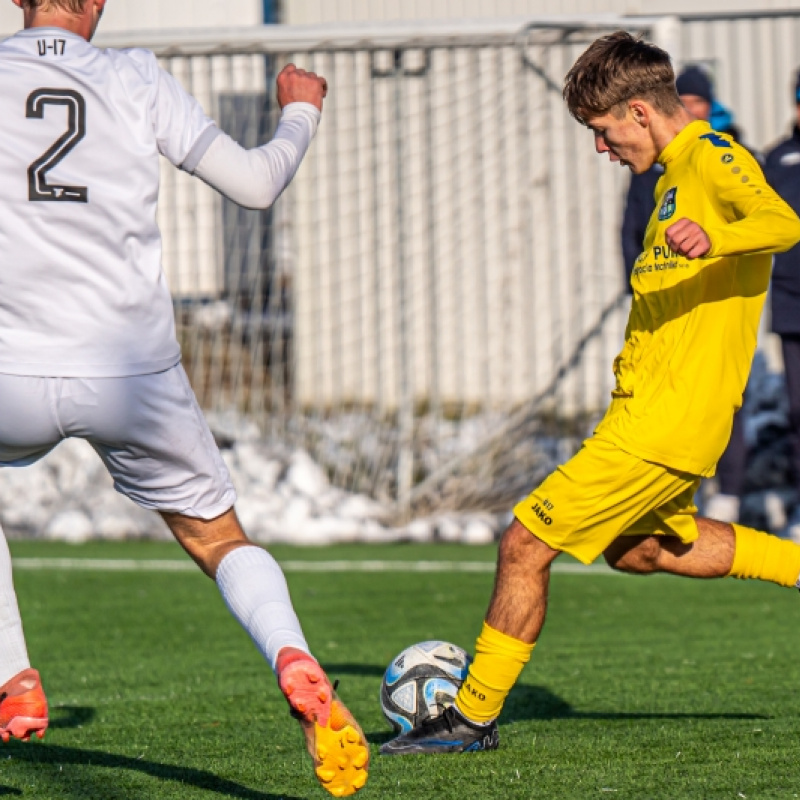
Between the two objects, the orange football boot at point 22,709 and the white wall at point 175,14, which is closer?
the orange football boot at point 22,709

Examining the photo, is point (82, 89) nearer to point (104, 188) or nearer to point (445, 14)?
point (104, 188)

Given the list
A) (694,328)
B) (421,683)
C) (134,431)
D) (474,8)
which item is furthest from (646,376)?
(474,8)

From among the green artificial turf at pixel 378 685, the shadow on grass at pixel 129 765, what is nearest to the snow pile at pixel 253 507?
the green artificial turf at pixel 378 685

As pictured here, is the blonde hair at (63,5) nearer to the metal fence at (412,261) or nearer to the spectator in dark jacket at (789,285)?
the spectator in dark jacket at (789,285)

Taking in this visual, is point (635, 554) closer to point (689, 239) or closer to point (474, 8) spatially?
point (689, 239)

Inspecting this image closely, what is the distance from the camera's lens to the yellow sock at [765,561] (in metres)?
4.54

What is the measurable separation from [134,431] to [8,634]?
1.84ft

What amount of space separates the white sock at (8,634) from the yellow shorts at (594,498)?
1321mm

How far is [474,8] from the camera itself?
1328 centimetres

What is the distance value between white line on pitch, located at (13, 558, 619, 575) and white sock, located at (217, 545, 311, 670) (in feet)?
17.1

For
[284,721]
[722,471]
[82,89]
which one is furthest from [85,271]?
[722,471]

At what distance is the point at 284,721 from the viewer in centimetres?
487

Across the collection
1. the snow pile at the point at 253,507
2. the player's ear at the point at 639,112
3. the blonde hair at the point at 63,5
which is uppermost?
the blonde hair at the point at 63,5

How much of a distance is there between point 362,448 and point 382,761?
22.1 ft
